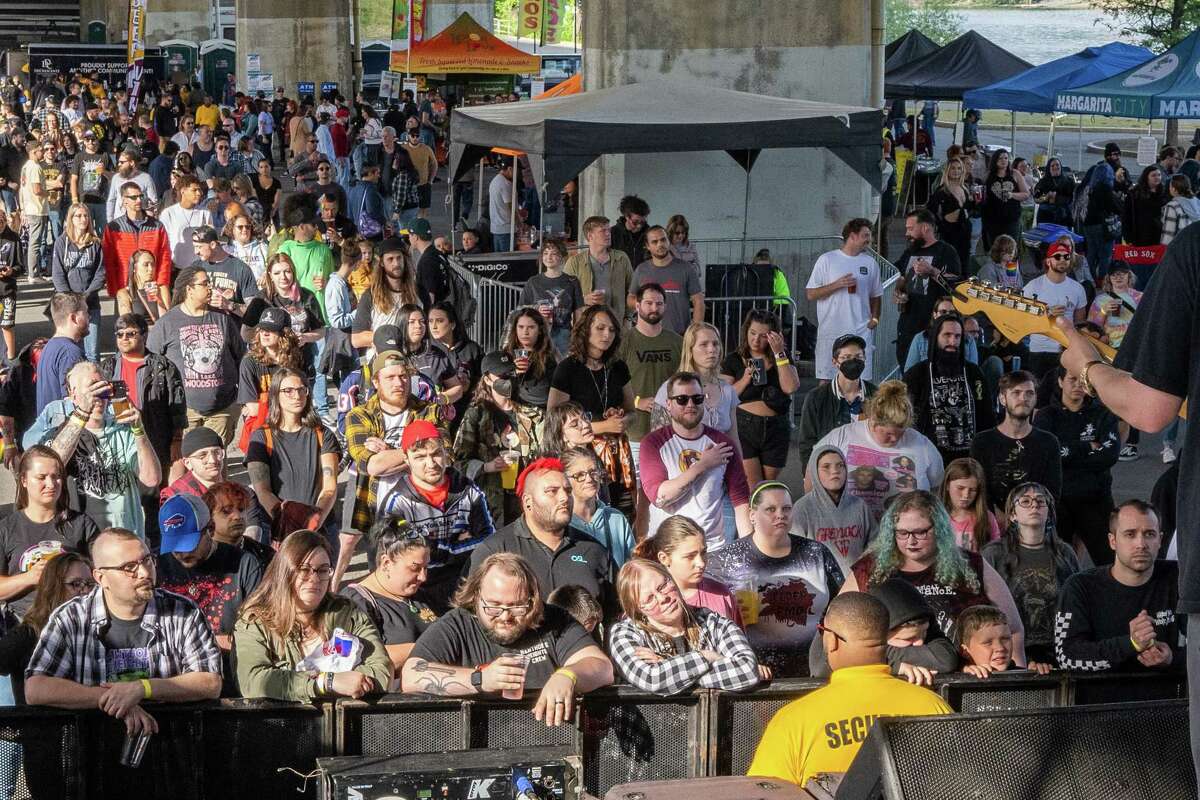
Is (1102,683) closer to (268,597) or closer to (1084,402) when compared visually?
(268,597)

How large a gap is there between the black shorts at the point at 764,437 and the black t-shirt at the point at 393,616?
12.9ft

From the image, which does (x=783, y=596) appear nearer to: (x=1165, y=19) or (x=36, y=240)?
(x=36, y=240)

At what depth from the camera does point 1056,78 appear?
21.7 m

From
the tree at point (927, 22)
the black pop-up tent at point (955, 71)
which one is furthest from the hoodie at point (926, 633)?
the tree at point (927, 22)

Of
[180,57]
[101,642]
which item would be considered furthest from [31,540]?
[180,57]

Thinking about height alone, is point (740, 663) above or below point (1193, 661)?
below

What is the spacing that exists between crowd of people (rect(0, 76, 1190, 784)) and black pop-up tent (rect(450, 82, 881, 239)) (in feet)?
2.39

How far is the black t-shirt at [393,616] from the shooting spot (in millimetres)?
6754

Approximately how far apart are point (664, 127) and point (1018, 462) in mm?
5764

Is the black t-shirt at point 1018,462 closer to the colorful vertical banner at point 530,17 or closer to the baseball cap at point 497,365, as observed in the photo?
the baseball cap at point 497,365

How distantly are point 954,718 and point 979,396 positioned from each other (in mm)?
6670

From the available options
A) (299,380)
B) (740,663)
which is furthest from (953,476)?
(299,380)

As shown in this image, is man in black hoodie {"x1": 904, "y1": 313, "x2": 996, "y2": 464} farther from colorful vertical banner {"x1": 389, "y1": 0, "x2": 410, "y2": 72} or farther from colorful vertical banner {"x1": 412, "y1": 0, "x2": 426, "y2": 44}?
colorful vertical banner {"x1": 389, "y1": 0, "x2": 410, "y2": 72}

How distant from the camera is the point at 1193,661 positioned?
9.99ft
